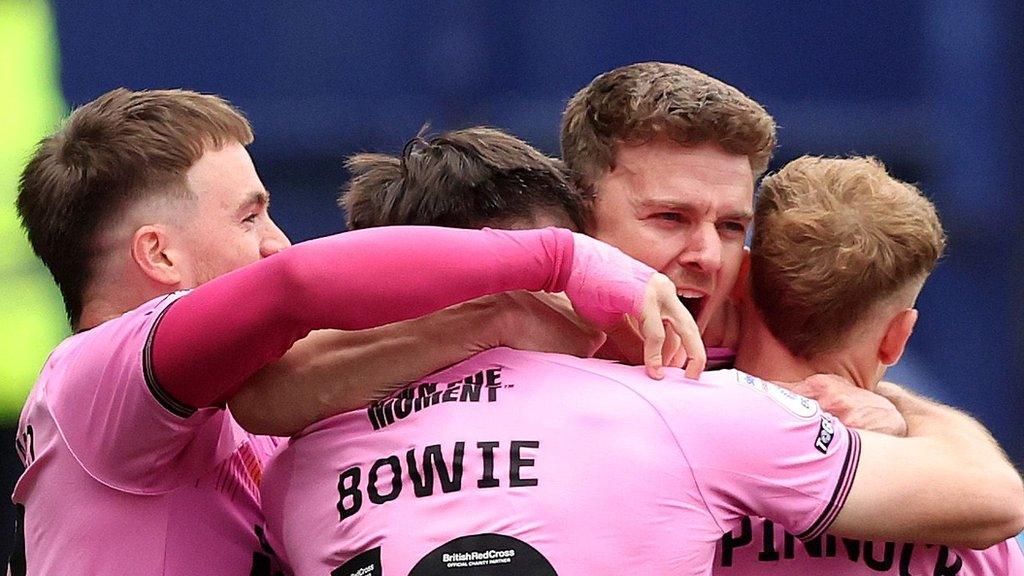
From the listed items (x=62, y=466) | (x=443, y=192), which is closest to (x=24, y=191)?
(x=62, y=466)

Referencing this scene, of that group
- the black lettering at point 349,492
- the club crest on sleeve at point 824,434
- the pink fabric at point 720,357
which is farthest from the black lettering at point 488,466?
the pink fabric at point 720,357

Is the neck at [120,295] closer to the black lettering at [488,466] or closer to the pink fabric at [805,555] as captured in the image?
the black lettering at [488,466]

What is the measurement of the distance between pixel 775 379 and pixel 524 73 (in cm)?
421

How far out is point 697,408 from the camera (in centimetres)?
253

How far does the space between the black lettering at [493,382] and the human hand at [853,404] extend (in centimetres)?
64

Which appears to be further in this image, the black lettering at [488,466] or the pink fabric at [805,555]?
the pink fabric at [805,555]

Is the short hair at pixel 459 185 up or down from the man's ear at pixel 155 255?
up

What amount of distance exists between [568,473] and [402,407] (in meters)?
0.32

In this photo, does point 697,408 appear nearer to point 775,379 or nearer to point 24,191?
point 775,379

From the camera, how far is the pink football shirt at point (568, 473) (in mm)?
2467

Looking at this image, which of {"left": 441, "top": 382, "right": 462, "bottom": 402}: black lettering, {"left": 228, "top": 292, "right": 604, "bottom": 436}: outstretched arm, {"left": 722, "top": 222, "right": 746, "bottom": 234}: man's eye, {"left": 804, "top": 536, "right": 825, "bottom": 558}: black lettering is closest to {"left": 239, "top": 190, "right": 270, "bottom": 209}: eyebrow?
{"left": 228, "top": 292, "right": 604, "bottom": 436}: outstretched arm

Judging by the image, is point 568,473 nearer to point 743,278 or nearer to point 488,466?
point 488,466

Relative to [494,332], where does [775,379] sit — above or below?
below

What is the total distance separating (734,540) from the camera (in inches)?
107
